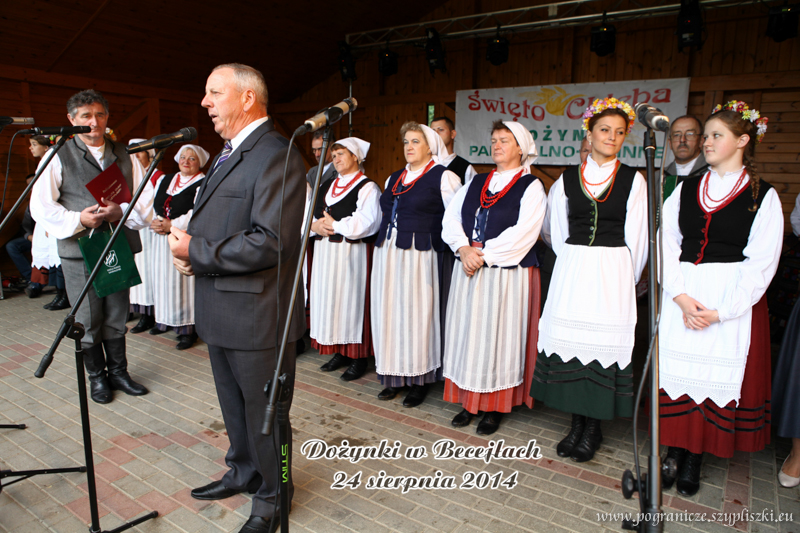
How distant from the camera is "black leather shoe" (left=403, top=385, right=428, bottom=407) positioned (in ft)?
10.8

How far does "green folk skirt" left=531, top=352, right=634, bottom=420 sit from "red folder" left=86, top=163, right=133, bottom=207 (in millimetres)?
2635

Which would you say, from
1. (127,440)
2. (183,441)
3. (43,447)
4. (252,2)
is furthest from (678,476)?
(252,2)

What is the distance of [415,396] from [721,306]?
1.82 metres

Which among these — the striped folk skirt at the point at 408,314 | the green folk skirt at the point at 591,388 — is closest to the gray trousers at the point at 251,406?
the striped folk skirt at the point at 408,314

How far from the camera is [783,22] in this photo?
5.39 m

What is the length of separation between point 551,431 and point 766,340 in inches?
47.1

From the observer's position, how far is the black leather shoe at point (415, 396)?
129 inches

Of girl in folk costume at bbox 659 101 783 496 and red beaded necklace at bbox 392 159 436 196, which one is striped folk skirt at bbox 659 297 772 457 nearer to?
girl in folk costume at bbox 659 101 783 496

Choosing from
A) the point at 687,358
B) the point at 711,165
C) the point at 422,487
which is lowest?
the point at 422,487

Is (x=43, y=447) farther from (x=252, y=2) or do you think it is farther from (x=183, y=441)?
(x=252, y=2)

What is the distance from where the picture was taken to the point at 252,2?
6.73 m

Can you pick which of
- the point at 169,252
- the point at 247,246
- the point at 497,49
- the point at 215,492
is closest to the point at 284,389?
the point at 247,246

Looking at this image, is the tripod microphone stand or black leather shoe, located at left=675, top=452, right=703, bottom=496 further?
black leather shoe, located at left=675, top=452, right=703, bottom=496

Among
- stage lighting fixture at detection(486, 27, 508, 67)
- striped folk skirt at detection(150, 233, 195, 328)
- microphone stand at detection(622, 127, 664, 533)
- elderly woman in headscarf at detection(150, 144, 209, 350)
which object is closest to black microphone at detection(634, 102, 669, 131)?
microphone stand at detection(622, 127, 664, 533)
